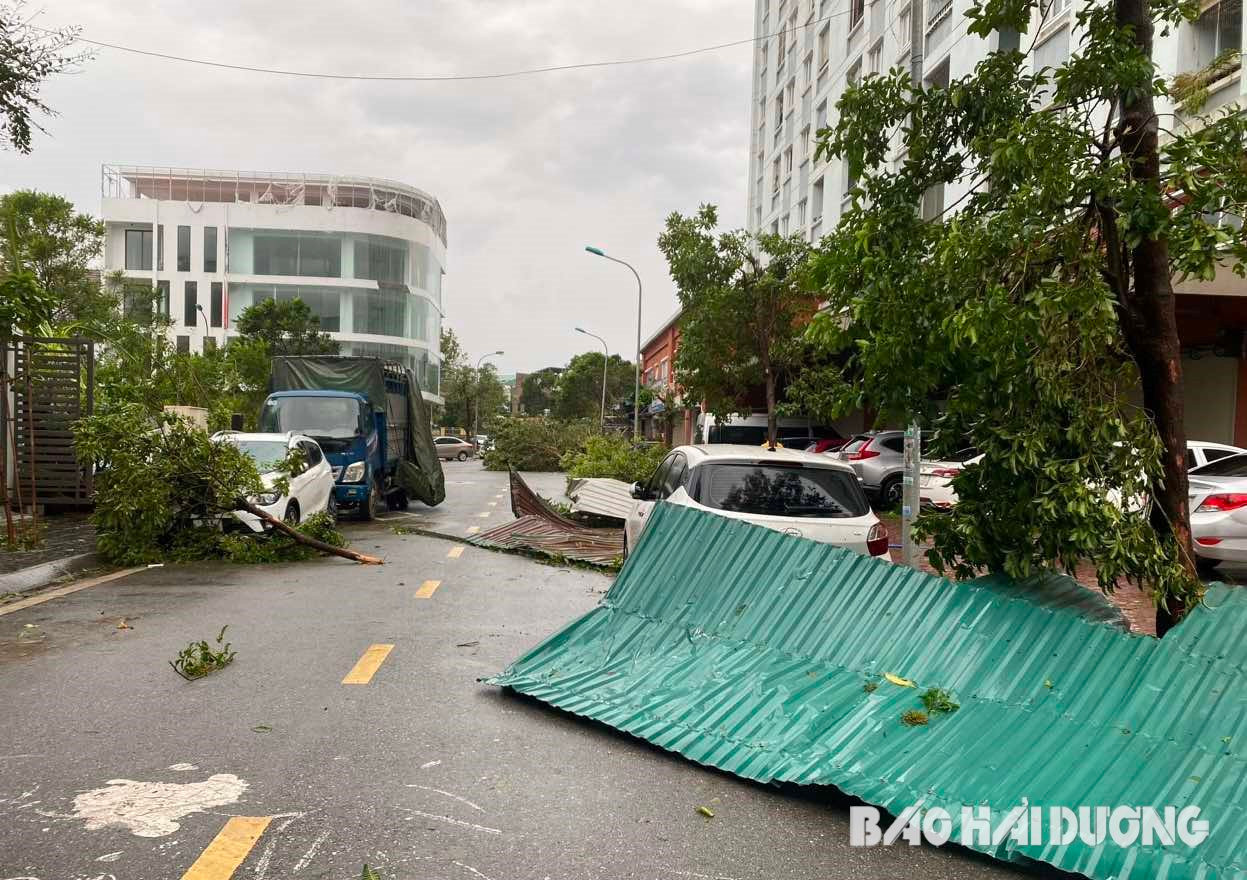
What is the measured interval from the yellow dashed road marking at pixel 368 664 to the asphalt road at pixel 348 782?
4cm

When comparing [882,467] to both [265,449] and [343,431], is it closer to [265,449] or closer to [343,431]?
[343,431]

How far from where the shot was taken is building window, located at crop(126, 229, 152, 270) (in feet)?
218

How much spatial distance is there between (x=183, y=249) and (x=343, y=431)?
5543 centimetres

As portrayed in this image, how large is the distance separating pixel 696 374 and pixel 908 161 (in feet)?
64.5

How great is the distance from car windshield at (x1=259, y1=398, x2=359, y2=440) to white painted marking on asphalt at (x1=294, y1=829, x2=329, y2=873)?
46.9 feet

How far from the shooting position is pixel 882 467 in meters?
20.6

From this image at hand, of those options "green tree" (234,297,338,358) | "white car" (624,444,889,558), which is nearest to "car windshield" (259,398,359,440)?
"white car" (624,444,889,558)

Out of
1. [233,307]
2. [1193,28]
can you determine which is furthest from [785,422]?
[233,307]

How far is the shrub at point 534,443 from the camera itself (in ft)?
144

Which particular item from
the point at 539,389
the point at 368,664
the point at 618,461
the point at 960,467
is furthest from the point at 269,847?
the point at 539,389

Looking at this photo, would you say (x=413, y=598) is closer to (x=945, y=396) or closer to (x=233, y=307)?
(x=945, y=396)

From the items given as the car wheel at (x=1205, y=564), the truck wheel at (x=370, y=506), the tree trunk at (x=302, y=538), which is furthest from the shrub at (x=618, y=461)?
the car wheel at (x=1205, y=564)

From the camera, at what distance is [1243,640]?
13.0 ft

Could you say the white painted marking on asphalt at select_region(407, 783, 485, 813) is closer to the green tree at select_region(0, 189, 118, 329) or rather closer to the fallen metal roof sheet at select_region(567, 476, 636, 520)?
the fallen metal roof sheet at select_region(567, 476, 636, 520)
